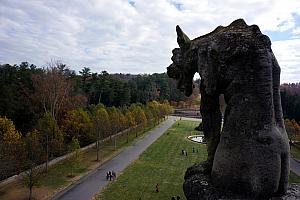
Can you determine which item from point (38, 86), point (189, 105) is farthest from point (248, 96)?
point (189, 105)

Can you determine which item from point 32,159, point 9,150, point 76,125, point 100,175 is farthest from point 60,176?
point 76,125

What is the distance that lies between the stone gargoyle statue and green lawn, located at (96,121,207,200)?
59.0 ft

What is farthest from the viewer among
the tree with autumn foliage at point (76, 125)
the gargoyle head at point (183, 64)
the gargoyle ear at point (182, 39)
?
the tree with autumn foliage at point (76, 125)

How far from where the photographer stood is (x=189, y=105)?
112125 millimetres

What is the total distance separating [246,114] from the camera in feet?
21.3

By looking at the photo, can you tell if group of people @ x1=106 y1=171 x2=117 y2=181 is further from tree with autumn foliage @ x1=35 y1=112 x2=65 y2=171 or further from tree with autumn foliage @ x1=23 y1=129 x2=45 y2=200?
tree with autumn foliage @ x1=35 y1=112 x2=65 y2=171

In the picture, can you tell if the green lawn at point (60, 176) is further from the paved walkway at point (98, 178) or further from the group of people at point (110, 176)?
the group of people at point (110, 176)

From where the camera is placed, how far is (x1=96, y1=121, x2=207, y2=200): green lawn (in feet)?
80.9

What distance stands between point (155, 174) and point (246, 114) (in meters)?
25.1

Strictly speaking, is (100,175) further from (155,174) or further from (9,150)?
(9,150)

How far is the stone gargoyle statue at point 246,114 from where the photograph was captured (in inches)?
251

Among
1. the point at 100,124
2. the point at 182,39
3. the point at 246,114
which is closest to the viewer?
the point at 246,114

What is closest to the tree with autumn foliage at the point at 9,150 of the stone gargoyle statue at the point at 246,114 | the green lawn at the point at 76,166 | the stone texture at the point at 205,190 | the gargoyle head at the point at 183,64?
the green lawn at the point at 76,166

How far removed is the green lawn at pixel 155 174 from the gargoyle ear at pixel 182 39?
17.6 metres
